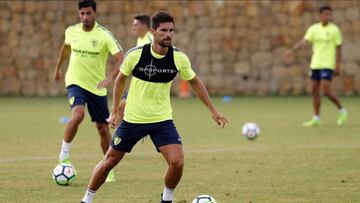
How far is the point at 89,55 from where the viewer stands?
1291 cm

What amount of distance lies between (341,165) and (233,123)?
7.67 meters

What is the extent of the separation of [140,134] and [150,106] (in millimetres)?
289

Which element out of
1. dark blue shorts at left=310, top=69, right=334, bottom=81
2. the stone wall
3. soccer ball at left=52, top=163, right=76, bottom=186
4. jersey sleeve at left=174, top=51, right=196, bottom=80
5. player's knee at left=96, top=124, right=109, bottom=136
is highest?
jersey sleeve at left=174, top=51, right=196, bottom=80

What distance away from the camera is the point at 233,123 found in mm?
21078

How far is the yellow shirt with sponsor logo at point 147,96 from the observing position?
9.68 m

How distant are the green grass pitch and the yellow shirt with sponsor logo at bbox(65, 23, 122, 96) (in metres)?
1.19

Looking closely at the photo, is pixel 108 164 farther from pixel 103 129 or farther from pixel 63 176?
pixel 103 129

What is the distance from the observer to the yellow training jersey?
20.7 metres

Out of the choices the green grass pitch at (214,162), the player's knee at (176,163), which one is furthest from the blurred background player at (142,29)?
the player's knee at (176,163)

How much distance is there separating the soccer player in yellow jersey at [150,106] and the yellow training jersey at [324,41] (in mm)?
11272

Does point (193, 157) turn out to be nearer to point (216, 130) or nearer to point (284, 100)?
point (216, 130)

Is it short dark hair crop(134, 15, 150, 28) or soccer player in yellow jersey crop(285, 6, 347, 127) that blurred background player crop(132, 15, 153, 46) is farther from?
soccer player in yellow jersey crop(285, 6, 347, 127)

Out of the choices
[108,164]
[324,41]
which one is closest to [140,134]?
[108,164]

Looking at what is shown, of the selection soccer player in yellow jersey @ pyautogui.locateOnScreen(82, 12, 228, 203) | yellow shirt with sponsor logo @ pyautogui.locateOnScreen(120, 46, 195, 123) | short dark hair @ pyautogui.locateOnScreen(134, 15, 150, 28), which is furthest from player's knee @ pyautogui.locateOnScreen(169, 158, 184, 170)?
short dark hair @ pyautogui.locateOnScreen(134, 15, 150, 28)
